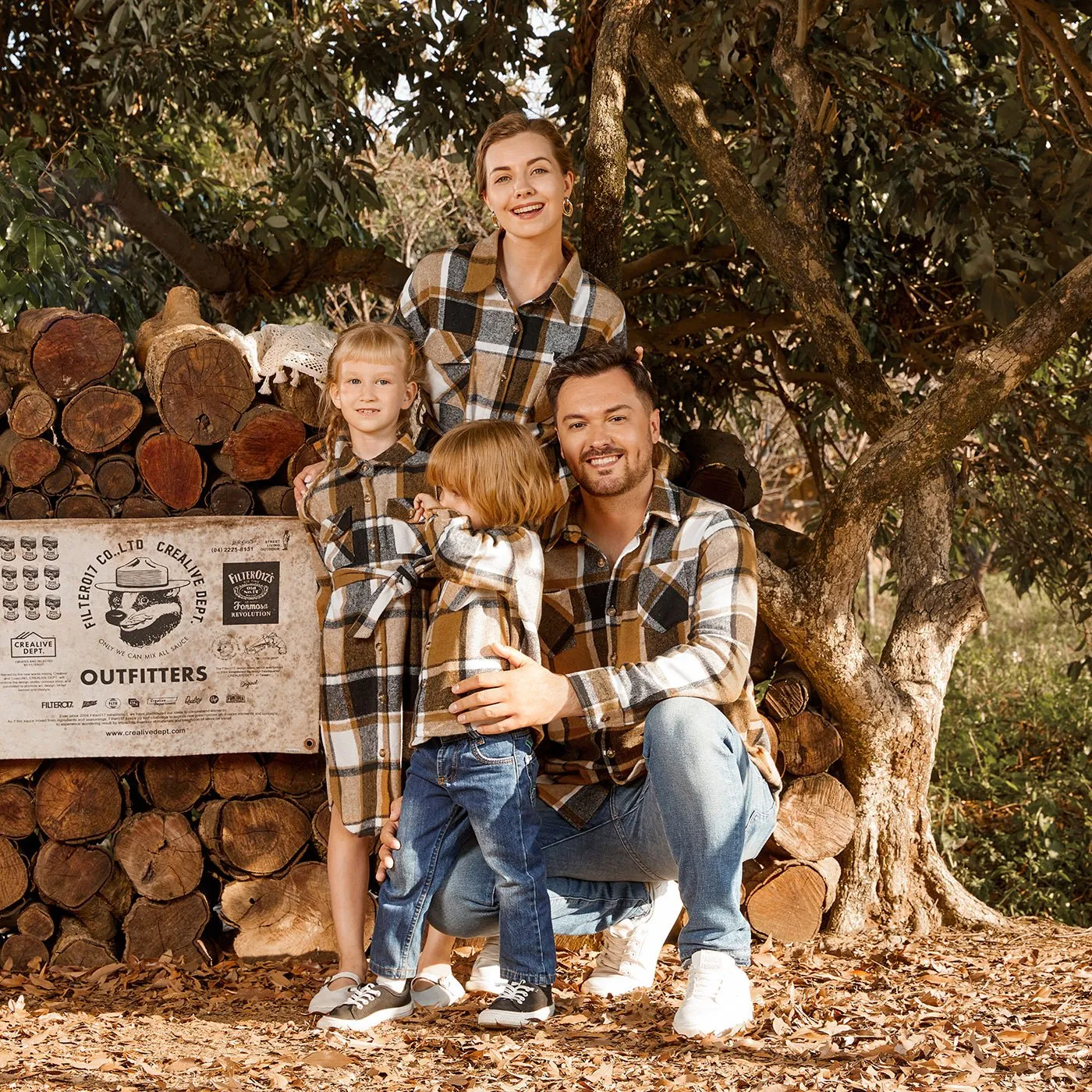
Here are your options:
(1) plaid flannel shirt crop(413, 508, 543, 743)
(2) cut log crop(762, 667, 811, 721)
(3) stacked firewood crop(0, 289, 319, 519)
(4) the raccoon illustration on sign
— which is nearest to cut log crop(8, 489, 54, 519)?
(3) stacked firewood crop(0, 289, 319, 519)

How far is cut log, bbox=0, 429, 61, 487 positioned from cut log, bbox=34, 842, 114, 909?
3.56 ft

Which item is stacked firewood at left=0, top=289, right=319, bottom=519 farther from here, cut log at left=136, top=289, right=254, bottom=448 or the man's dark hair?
the man's dark hair

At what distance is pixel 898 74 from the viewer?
17.2ft

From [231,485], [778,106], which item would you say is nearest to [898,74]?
[778,106]

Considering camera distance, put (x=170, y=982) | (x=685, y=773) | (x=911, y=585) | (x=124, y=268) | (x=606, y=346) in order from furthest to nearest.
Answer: (x=124, y=268) → (x=911, y=585) → (x=170, y=982) → (x=606, y=346) → (x=685, y=773)

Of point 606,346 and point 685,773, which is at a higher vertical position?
point 606,346

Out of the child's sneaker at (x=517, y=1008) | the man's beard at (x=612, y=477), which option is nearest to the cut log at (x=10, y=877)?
the child's sneaker at (x=517, y=1008)

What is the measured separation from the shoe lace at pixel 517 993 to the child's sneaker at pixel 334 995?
402mm

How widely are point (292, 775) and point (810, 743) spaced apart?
5.23ft

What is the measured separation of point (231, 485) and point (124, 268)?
3.04 metres

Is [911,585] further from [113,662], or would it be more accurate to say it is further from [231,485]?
[113,662]

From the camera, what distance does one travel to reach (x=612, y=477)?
10.2 ft

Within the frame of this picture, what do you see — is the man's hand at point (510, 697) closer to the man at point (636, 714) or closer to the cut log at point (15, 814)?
the man at point (636, 714)

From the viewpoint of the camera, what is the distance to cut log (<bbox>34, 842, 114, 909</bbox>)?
12.2 feet
